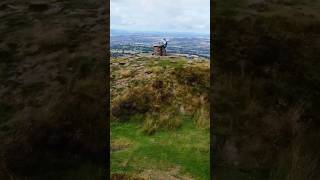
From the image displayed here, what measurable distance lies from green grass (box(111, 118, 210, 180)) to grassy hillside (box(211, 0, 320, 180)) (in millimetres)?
2481

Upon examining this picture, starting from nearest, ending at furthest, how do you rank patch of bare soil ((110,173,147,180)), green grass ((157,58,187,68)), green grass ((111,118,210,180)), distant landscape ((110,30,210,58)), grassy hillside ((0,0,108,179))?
grassy hillside ((0,0,108,179)) → patch of bare soil ((110,173,147,180)) → green grass ((111,118,210,180)) → green grass ((157,58,187,68)) → distant landscape ((110,30,210,58))

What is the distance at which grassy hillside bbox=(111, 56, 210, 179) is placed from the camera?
7.79 meters

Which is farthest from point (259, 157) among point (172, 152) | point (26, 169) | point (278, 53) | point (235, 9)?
point (172, 152)

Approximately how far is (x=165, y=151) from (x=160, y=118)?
5.06 ft

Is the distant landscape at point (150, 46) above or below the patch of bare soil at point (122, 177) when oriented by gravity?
above

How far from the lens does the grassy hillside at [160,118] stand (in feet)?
25.6

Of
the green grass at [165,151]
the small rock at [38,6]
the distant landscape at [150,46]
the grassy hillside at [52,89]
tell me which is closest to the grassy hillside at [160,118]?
the green grass at [165,151]

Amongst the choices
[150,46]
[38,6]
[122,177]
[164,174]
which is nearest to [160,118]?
[164,174]

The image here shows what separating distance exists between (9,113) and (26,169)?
60 centimetres

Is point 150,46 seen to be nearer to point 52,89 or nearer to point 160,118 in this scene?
point 160,118

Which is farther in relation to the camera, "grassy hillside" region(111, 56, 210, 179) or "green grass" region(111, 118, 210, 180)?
"grassy hillside" region(111, 56, 210, 179)

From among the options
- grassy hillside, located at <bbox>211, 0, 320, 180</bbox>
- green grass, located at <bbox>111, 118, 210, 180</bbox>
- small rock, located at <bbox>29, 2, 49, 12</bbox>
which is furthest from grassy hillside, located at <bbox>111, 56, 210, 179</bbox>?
small rock, located at <bbox>29, 2, 49, 12</bbox>

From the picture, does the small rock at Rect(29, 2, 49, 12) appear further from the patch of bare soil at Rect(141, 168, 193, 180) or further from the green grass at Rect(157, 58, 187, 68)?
the green grass at Rect(157, 58, 187, 68)

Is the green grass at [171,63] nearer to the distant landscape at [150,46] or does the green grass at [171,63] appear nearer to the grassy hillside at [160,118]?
the grassy hillside at [160,118]
